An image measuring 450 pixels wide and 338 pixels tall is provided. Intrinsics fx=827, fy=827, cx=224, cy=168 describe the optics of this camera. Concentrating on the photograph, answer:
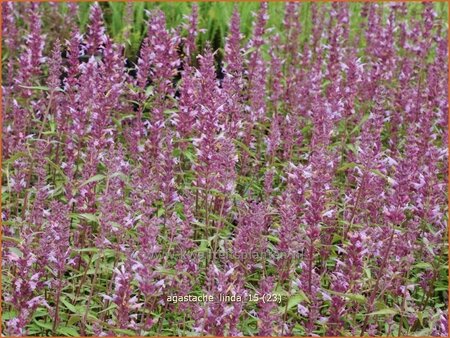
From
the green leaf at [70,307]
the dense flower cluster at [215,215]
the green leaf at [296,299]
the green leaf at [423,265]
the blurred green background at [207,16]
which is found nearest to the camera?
the green leaf at [296,299]

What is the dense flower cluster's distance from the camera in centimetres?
458

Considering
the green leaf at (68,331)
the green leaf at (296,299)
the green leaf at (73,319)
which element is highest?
the green leaf at (296,299)

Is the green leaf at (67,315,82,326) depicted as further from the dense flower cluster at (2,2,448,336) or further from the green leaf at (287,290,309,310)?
the green leaf at (287,290,309,310)

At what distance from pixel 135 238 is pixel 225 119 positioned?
45.5 inches

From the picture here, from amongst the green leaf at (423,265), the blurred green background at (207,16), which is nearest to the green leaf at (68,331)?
the green leaf at (423,265)

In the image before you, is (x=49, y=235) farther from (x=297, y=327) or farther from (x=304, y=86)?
(x=304, y=86)

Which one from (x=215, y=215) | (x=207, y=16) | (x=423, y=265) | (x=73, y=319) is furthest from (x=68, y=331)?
(x=207, y=16)

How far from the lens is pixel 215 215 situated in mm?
5445

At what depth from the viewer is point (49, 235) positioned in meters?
4.77

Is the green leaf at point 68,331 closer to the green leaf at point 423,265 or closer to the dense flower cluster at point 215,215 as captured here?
the dense flower cluster at point 215,215

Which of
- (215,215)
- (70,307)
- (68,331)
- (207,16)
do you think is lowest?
(68,331)

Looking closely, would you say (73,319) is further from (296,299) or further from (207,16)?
(207,16)

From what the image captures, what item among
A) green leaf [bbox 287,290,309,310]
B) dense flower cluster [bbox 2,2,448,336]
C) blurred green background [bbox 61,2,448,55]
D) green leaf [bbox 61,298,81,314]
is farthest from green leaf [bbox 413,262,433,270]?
blurred green background [bbox 61,2,448,55]

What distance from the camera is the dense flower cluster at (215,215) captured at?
458 centimetres
